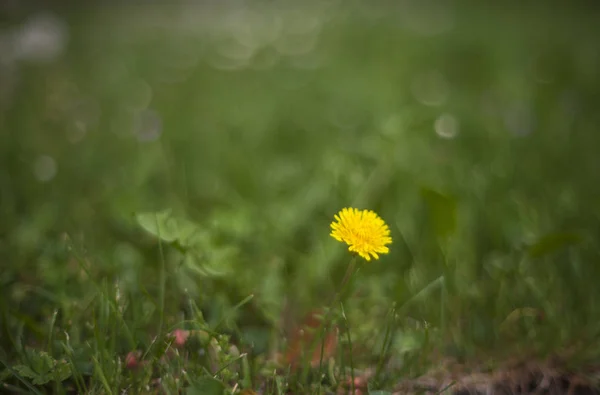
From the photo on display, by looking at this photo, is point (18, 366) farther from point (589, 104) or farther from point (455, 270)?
point (589, 104)

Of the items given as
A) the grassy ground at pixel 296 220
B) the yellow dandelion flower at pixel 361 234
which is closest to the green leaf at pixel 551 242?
the grassy ground at pixel 296 220

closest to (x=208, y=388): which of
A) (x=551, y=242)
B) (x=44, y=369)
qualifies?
(x=44, y=369)

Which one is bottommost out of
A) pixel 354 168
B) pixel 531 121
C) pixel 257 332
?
pixel 257 332

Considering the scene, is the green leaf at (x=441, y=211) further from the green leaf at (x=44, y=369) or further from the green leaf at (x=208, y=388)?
the green leaf at (x=44, y=369)

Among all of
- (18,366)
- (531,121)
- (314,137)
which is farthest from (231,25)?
(18,366)

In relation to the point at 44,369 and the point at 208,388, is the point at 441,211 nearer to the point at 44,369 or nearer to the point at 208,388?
the point at 208,388

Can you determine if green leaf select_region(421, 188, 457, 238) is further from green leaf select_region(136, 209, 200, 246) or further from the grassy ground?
green leaf select_region(136, 209, 200, 246)
